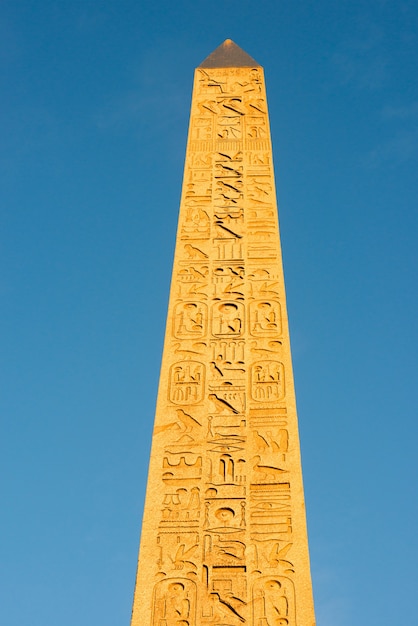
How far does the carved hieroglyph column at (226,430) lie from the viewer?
19.9ft

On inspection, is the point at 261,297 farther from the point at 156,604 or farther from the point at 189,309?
the point at 156,604

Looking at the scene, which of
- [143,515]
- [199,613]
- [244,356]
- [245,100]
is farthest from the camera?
[245,100]

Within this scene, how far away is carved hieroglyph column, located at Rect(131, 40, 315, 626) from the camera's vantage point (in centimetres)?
608

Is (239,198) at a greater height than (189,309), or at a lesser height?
greater

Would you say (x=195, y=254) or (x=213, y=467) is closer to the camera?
(x=213, y=467)

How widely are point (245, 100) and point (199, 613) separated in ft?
16.9

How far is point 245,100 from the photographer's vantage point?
9680 mm

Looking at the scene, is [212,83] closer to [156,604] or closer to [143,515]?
[143,515]

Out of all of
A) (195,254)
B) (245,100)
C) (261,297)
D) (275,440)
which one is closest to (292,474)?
(275,440)

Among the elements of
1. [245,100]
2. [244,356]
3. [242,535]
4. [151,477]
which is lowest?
[242,535]

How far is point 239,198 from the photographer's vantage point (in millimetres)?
8492

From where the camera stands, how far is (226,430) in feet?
22.4

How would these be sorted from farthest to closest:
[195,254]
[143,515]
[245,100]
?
1. [245,100]
2. [195,254]
3. [143,515]

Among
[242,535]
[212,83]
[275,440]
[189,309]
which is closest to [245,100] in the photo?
[212,83]
